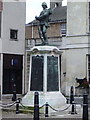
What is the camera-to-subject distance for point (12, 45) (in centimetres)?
3606

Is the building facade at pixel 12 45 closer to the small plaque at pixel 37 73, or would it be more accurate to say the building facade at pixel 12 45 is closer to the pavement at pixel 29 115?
the small plaque at pixel 37 73

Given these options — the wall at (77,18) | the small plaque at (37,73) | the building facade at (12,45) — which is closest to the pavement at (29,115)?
the small plaque at (37,73)

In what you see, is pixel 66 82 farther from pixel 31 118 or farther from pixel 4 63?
pixel 31 118

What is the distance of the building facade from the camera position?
34844 mm

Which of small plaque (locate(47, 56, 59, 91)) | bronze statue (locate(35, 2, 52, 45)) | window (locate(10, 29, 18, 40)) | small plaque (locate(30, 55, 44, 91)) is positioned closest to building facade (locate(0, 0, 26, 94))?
window (locate(10, 29, 18, 40))

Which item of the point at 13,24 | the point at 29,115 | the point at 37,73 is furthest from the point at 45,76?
the point at 13,24

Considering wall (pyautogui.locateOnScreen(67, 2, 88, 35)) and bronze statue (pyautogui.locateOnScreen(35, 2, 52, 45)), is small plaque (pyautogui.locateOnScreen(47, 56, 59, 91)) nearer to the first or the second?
bronze statue (pyautogui.locateOnScreen(35, 2, 52, 45))

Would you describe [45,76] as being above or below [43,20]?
below

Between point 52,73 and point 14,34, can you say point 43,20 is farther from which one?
point 14,34

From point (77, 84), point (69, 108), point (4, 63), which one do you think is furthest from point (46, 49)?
point (4, 63)

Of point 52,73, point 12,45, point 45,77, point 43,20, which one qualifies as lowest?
point 45,77

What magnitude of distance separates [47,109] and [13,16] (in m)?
21.4

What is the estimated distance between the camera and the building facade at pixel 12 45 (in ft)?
114

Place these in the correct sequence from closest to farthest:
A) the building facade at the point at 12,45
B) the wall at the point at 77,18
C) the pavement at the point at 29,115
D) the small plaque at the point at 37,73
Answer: the pavement at the point at 29,115
the small plaque at the point at 37,73
the wall at the point at 77,18
the building facade at the point at 12,45
